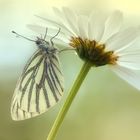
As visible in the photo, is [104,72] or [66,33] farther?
[104,72]

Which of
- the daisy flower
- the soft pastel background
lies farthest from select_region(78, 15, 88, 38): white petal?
the soft pastel background

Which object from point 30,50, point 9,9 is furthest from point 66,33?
point 9,9

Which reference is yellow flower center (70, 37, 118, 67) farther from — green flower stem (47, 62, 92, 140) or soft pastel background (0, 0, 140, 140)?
soft pastel background (0, 0, 140, 140)

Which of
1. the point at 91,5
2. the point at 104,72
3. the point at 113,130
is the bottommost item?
the point at 113,130

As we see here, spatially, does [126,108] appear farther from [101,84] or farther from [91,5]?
[91,5]

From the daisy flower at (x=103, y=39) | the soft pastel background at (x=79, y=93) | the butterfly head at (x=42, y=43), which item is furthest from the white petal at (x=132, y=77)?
the soft pastel background at (x=79, y=93)

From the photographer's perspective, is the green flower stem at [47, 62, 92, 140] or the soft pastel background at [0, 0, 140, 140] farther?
the soft pastel background at [0, 0, 140, 140]
